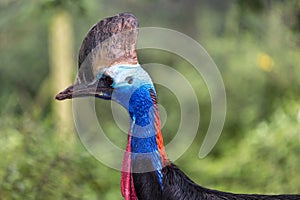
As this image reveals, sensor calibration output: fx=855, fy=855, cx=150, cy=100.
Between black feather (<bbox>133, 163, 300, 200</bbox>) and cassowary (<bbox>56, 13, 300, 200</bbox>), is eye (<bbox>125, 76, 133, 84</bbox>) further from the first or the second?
black feather (<bbox>133, 163, 300, 200</bbox>)

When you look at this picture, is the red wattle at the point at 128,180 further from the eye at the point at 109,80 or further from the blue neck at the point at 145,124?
the eye at the point at 109,80

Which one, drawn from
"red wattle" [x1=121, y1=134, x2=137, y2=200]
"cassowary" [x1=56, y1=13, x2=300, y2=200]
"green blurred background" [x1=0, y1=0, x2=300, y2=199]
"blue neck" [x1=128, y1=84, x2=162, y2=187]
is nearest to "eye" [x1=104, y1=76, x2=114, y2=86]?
"cassowary" [x1=56, y1=13, x2=300, y2=200]

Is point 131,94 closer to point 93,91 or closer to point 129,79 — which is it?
point 129,79

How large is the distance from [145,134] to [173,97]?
5.48 meters

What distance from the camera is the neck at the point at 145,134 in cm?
351

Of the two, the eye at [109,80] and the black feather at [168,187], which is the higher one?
the eye at [109,80]

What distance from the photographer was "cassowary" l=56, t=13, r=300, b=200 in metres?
3.51

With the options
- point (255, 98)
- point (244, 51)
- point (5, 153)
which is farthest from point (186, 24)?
point (5, 153)

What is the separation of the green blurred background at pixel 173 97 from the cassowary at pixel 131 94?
1656 millimetres

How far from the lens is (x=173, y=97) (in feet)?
29.5

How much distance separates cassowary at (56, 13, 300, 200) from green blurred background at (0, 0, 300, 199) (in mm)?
1656

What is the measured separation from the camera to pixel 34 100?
910 cm

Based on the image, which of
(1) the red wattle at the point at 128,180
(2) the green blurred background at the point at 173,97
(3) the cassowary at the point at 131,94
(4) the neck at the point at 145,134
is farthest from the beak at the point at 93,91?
(2) the green blurred background at the point at 173,97

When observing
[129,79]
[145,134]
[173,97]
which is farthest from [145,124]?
[173,97]
